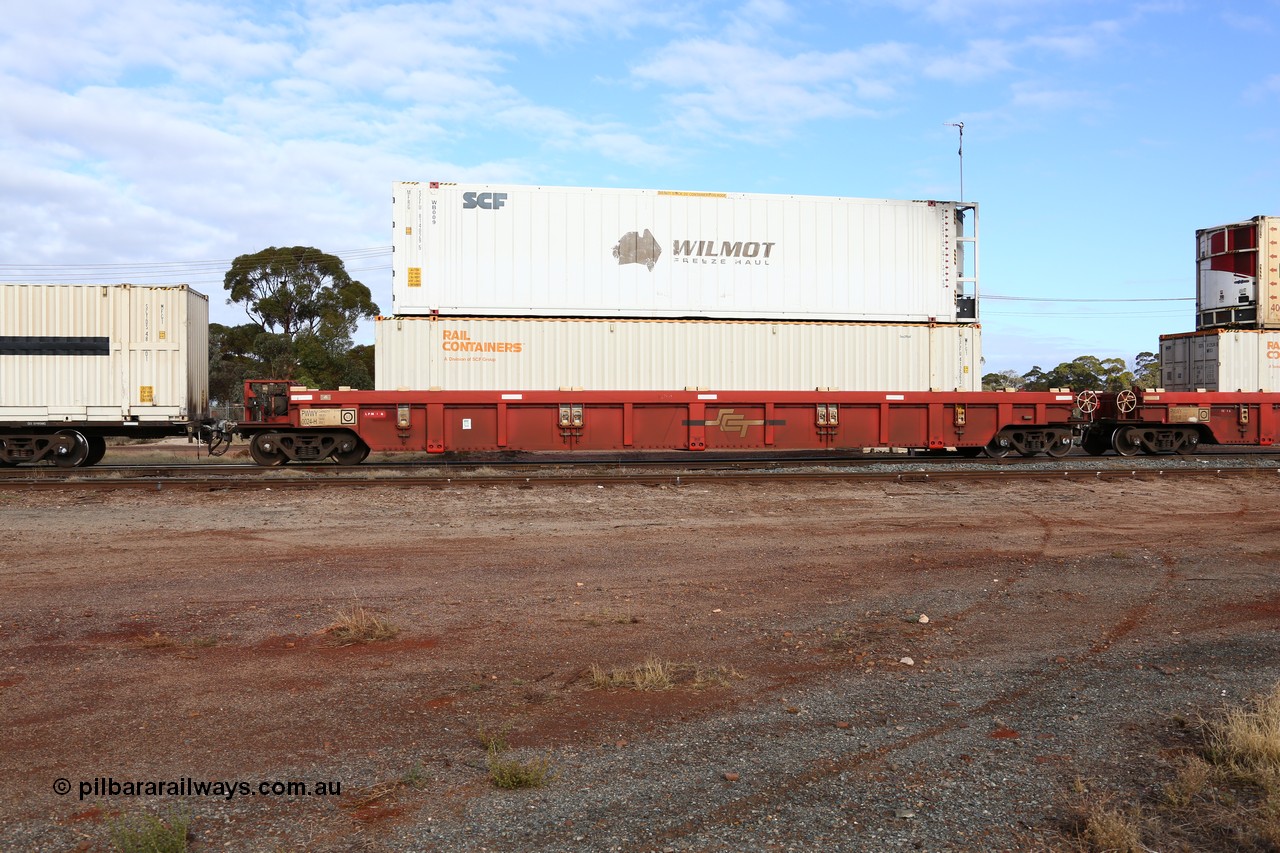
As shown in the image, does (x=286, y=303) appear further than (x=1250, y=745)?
Yes

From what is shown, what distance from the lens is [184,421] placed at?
54.4 ft

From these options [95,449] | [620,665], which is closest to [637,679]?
[620,665]

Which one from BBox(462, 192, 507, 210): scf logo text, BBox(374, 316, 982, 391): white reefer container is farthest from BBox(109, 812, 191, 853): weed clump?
BBox(462, 192, 507, 210): scf logo text

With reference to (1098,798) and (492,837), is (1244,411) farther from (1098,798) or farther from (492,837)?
(492,837)

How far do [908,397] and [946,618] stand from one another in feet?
35.4

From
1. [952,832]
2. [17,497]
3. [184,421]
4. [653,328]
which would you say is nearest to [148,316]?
[184,421]

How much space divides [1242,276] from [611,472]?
15046 millimetres

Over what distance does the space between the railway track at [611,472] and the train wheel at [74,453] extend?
53cm

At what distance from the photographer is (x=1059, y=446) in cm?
1791

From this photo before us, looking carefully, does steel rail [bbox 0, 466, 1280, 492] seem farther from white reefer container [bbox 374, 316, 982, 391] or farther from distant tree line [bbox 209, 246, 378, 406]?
distant tree line [bbox 209, 246, 378, 406]

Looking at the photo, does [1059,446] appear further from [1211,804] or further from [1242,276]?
[1211,804]

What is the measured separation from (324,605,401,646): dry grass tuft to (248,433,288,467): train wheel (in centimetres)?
1060

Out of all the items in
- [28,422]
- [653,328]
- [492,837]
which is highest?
[653,328]

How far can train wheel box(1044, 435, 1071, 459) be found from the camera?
17844 mm
